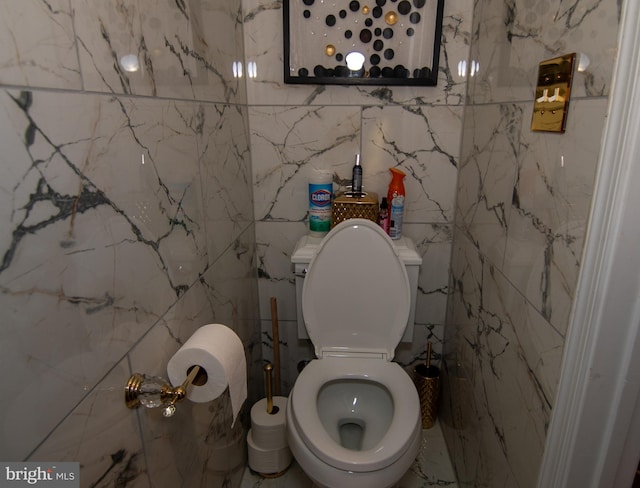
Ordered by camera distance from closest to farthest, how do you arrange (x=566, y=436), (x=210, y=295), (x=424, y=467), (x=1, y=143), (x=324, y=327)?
(x=1, y=143) → (x=566, y=436) → (x=210, y=295) → (x=324, y=327) → (x=424, y=467)

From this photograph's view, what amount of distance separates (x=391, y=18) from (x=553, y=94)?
774 millimetres

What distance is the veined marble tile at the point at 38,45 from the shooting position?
50cm

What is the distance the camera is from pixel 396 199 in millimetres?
1547

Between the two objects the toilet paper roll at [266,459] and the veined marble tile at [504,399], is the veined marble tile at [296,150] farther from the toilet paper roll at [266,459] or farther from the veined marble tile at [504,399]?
the toilet paper roll at [266,459]

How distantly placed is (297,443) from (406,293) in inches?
24.1

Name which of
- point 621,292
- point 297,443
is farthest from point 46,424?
point 621,292

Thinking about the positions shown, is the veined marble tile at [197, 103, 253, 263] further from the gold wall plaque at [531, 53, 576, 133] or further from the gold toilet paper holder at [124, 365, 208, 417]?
the gold wall plaque at [531, 53, 576, 133]

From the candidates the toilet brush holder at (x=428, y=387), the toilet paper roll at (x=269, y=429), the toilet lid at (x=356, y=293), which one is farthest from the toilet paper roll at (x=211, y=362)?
the toilet brush holder at (x=428, y=387)

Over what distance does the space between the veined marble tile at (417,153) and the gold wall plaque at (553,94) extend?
23.9 inches

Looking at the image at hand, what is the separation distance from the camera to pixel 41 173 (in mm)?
551

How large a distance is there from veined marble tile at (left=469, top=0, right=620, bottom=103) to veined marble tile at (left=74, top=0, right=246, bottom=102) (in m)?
0.83

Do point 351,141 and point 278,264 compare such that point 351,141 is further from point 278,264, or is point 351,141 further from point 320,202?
point 278,264

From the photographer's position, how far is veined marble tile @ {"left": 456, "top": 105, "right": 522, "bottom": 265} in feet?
3.69

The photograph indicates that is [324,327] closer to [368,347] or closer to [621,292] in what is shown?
[368,347]
